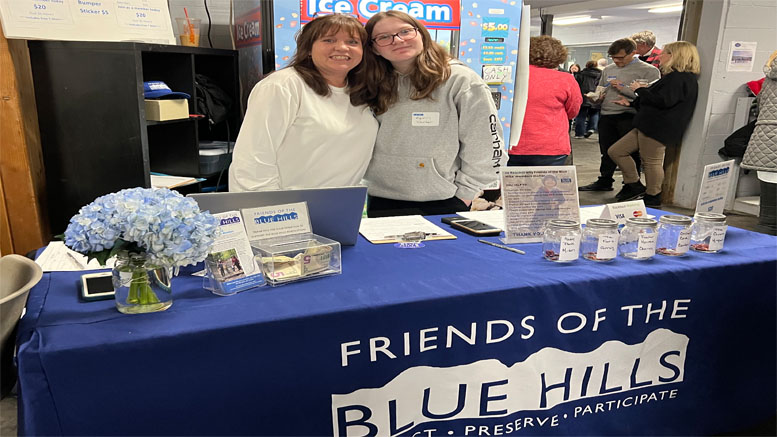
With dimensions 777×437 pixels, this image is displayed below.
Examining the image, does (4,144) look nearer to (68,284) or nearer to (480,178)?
(68,284)

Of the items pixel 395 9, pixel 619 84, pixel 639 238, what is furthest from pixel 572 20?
pixel 639 238

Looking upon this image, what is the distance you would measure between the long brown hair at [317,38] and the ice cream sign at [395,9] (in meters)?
1.22

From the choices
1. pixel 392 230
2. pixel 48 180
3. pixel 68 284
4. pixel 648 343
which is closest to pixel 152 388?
pixel 68 284

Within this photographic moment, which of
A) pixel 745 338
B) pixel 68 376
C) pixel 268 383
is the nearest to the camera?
pixel 68 376

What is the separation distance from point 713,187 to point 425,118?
1035 millimetres

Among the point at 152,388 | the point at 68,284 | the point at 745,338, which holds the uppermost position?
the point at 68,284

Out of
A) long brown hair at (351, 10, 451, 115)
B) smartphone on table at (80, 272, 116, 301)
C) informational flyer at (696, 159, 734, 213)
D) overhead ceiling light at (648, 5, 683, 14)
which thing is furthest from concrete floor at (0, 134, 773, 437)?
overhead ceiling light at (648, 5, 683, 14)

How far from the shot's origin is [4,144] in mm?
2246

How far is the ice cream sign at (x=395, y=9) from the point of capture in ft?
10.5

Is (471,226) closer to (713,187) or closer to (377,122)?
(377,122)

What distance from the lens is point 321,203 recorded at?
155cm

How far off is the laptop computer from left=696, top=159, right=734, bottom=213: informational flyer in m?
1.13

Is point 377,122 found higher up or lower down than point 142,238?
higher up

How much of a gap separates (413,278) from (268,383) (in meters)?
0.44
